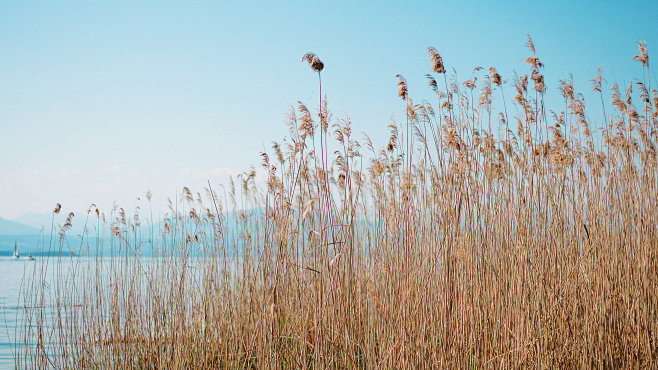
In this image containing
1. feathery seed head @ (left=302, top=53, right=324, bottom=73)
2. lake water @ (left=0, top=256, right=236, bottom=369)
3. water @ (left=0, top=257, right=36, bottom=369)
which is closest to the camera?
feathery seed head @ (left=302, top=53, right=324, bottom=73)

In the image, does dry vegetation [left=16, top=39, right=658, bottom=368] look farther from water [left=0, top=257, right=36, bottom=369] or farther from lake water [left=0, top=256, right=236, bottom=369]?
water [left=0, top=257, right=36, bottom=369]

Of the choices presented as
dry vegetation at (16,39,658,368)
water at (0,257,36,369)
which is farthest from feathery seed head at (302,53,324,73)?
water at (0,257,36,369)

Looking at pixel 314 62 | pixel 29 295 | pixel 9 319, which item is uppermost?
pixel 314 62

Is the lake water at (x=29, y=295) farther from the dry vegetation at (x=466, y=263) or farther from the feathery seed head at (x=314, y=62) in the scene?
the feathery seed head at (x=314, y=62)

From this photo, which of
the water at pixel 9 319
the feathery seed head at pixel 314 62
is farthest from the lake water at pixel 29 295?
the feathery seed head at pixel 314 62

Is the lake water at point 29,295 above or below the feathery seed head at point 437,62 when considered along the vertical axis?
below

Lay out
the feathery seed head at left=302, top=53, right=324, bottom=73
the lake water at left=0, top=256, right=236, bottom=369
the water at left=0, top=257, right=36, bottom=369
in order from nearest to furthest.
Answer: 1. the feathery seed head at left=302, top=53, right=324, bottom=73
2. the lake water at left=0, top=256, right=236, bottom=369
3. the water at left=0, top=257, right=36, bottom=369

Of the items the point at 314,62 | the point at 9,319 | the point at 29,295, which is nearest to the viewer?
the point at 314,62

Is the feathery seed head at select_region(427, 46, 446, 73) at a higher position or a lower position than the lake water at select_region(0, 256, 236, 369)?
higher

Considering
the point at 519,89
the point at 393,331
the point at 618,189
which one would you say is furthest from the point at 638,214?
the point at 393,331

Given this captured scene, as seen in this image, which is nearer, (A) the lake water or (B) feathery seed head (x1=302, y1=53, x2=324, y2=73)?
(B) feathery seed head (x1=302, y1=53, x2=324, y2=73)

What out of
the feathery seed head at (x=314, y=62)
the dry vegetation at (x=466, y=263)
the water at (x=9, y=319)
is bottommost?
the water at (x=9, y=319)

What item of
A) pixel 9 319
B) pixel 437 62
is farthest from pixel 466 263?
pixel 9 319

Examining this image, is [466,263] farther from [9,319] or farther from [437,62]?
[9,319]
